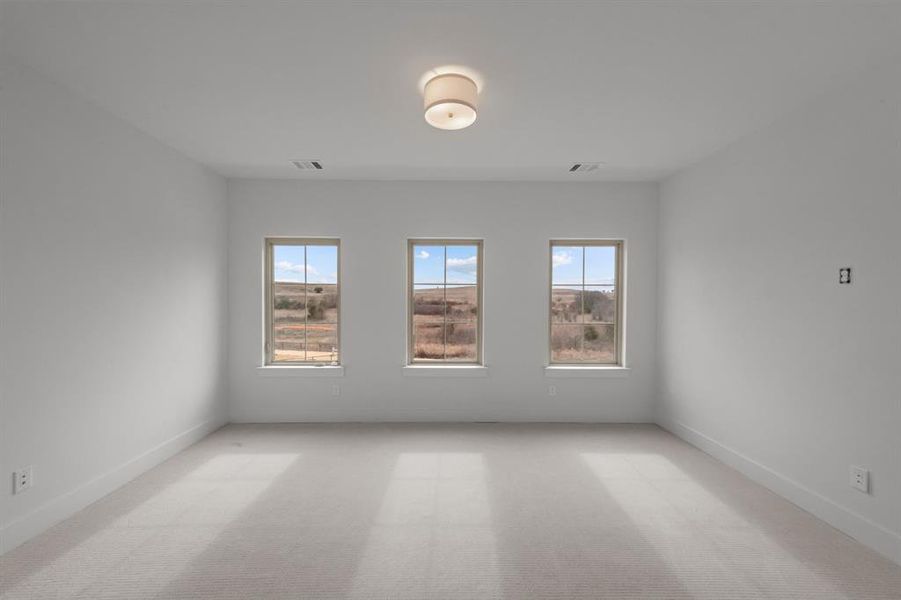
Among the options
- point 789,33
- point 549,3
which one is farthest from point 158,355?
point 789,33

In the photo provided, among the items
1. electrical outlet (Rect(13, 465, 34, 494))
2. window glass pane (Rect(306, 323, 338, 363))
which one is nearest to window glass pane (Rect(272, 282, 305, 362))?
window glass pane (Rect(306, 323, 338, 363))

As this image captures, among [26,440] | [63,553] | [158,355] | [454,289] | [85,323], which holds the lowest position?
[63,553]

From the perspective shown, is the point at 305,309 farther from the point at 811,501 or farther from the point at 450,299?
the point at 811,501

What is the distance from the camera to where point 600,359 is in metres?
4.29

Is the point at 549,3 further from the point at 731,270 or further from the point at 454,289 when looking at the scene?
the point at 454,289

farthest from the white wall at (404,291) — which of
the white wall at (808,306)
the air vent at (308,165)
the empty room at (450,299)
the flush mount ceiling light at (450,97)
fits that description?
the flush mount ceiling light at (450,97)

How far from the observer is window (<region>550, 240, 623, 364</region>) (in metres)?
4.27

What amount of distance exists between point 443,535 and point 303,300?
2.88 meters

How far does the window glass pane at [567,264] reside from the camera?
4.27m

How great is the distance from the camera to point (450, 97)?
2.11m

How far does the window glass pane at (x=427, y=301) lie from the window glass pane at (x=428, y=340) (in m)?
0.10

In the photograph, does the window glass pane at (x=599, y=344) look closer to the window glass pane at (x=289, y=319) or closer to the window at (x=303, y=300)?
the window at (x=303, y=300)

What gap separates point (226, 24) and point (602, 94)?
1.99m

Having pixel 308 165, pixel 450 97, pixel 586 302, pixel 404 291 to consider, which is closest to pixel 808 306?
pixel 586 302
